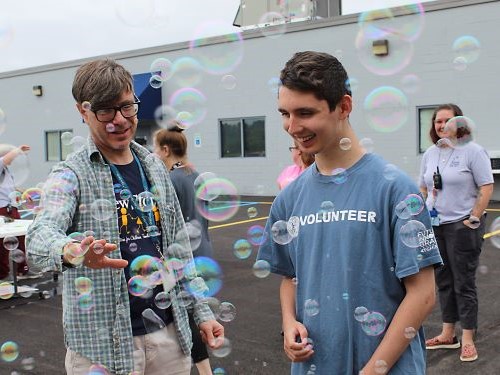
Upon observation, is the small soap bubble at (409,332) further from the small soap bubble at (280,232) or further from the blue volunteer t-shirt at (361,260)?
the small soap bubble at (280,232)

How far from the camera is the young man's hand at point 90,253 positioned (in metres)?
1.70

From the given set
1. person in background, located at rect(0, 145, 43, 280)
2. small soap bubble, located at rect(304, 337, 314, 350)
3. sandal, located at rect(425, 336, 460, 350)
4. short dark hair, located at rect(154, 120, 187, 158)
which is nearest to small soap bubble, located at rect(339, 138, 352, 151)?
small soap bubble, located at rect(304, 337, 314, 350)

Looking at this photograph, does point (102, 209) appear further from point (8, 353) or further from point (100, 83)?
point (8, 353)

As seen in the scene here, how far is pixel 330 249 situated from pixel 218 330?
2.54ft

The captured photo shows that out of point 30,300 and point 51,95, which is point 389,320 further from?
point 51,95

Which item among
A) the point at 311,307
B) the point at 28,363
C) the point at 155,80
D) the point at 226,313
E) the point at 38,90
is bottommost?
the point at 28,363

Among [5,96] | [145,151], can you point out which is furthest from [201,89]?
[145,151]

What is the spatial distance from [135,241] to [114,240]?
103 millimetres

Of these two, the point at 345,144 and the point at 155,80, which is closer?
the point at 345,144

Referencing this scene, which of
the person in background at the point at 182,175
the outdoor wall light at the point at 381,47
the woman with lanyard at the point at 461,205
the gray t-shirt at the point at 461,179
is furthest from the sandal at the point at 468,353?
the outdoor wall light at the point at 381,47

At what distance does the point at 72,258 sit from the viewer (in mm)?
1759

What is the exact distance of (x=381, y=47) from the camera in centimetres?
1255

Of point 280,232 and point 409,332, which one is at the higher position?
point 280,232

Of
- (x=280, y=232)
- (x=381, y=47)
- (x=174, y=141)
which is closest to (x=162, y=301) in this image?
(x=280, y=232)
